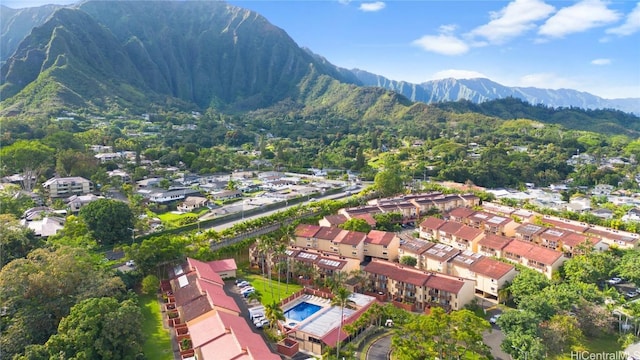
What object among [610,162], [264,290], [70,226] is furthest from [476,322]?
[610,162]

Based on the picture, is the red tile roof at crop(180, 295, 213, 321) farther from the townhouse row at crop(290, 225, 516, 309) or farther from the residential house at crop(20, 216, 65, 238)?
the residential house at crop(20, 216, 65, 238)

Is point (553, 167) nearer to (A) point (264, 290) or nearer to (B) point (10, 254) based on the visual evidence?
(A) point (264, 290)

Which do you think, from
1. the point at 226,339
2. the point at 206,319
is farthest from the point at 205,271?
the point at 226,339

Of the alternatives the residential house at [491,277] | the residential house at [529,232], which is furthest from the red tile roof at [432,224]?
the residential house at [491,277]

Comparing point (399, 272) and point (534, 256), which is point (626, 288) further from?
point (399, 272)

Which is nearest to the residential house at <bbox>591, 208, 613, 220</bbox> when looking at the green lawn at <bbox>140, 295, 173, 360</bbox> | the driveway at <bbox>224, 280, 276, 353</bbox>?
the driveway at <bbox>224, 280, 276, 353</bbox>
